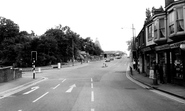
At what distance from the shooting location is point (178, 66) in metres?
15.2

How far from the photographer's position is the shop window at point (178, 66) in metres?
14.7

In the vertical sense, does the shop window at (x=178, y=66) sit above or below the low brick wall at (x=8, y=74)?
above

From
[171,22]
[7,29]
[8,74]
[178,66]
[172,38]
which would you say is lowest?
[8,74]

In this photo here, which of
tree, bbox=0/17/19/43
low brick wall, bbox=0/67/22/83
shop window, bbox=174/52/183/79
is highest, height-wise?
tree, bbox=0/17/19/43

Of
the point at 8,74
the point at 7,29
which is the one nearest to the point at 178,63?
the point at 8,74

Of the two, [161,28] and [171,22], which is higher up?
[171,22]

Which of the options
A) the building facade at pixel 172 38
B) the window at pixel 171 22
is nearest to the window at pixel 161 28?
the building facade at pixel 172 38

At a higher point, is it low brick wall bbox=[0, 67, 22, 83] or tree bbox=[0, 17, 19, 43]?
tree bbox=[0, 17, 19, 43]

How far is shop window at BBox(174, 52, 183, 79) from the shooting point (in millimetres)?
14686

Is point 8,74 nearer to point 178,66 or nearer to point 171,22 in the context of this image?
point 178,66

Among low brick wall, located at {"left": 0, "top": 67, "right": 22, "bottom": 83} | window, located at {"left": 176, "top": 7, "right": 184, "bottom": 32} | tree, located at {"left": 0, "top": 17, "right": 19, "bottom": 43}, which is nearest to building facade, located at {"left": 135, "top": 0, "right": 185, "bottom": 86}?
window, located at {"left": 176, "top": 7, "right": 184, "bottom": 32}

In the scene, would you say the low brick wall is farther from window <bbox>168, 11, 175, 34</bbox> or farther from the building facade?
window <bbox>168, 11, 175, 34</bbox>

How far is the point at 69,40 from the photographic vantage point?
2603 inches

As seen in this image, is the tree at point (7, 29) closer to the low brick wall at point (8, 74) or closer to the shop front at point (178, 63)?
the low brick wall at point (8, 74)
